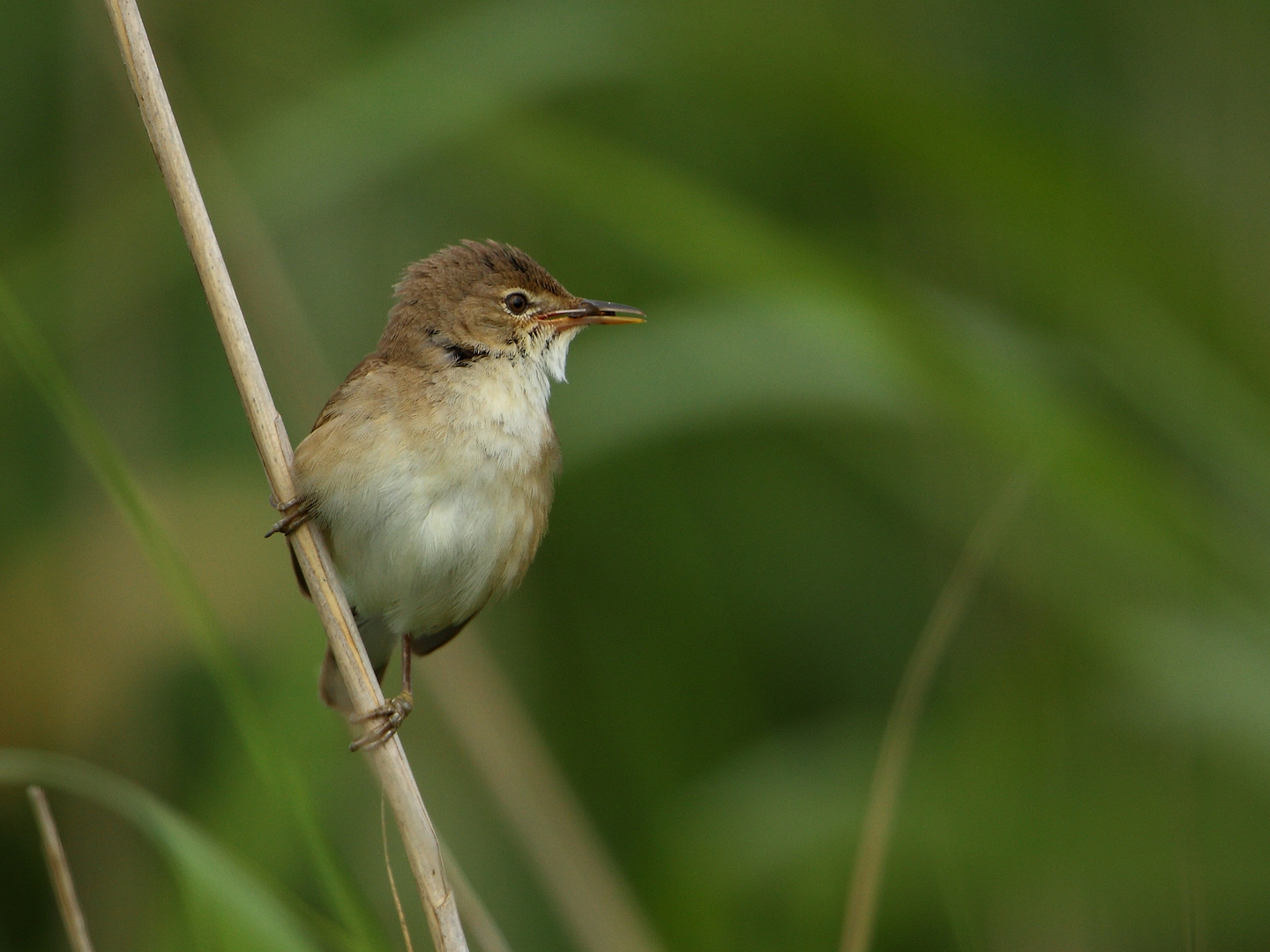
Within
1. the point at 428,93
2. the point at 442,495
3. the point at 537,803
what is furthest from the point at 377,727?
the point at 428,93

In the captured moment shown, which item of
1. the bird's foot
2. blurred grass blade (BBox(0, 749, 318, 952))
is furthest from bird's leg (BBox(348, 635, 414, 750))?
blurred grass blade (BBox(0, 749, 318, 952))

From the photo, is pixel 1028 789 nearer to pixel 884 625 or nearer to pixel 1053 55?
pixel 884 625

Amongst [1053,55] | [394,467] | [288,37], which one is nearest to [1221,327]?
[1053,55]

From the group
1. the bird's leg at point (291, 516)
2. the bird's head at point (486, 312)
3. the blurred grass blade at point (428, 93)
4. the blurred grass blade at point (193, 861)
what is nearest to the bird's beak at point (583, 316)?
the bird's head at point (486, 312)

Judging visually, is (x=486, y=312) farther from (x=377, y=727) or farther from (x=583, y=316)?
(x=377, y=727)

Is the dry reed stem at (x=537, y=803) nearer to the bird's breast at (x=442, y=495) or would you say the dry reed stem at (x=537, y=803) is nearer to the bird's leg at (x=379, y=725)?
the bird's breast at (x=442, y=495)

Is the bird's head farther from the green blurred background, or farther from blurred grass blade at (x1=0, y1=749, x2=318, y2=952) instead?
blurred grass blade at (x1=0, y1=749, x2=318, y2=952)
